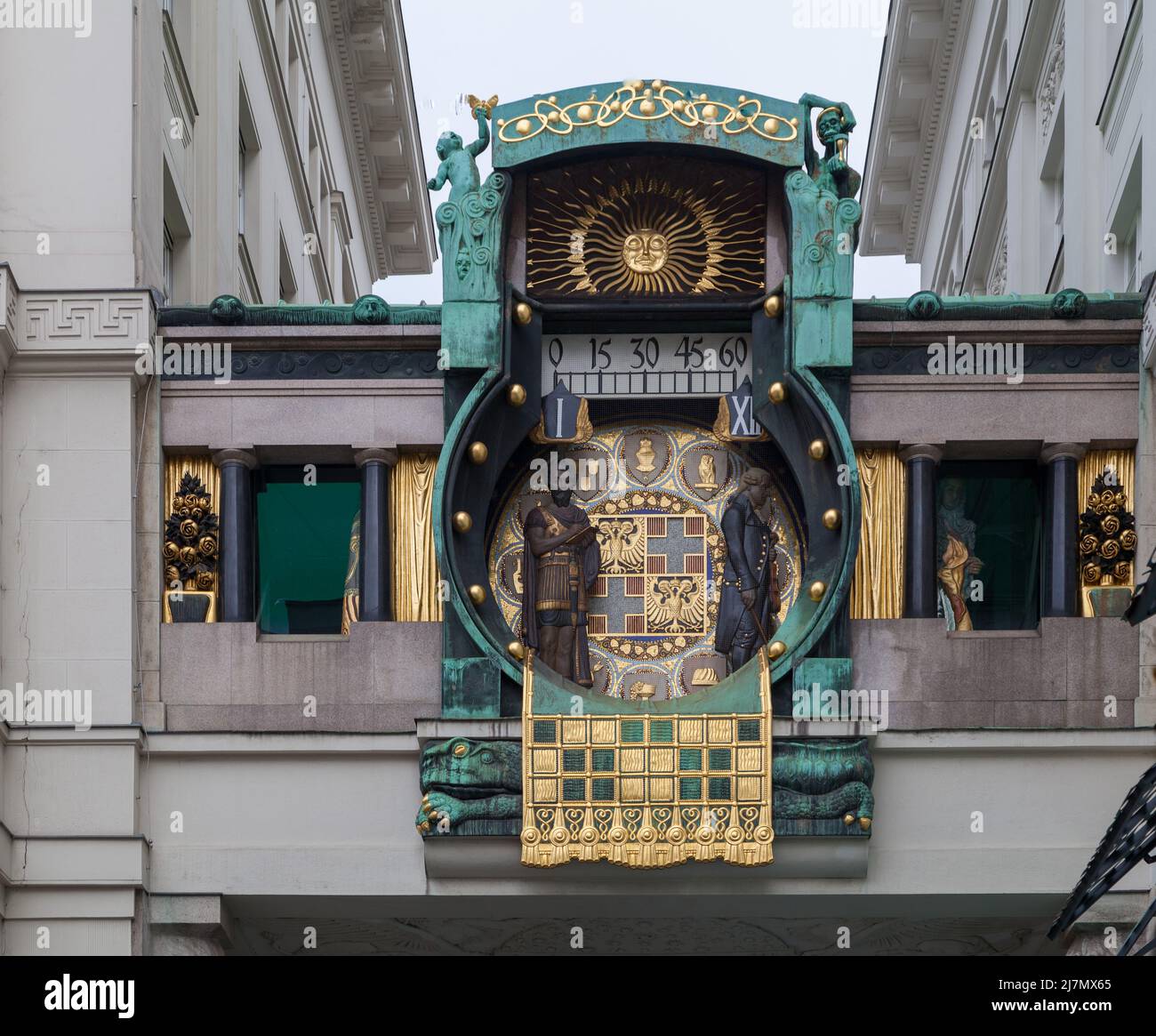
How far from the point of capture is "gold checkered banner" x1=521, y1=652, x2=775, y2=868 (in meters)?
24.6

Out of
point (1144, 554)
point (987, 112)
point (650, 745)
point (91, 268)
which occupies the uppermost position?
point (987, 112)

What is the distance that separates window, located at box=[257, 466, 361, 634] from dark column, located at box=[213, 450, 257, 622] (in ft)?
1.06

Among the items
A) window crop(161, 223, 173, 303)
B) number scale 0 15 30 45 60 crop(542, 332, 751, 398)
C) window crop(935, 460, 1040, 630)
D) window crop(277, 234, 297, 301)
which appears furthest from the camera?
window crop(277, 234, 297, 301)

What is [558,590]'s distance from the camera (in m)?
25.9

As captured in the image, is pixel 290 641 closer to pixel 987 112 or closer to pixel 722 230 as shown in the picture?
pixel 722 230

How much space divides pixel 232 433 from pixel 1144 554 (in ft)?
25.8

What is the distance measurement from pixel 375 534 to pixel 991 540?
5.38 metres

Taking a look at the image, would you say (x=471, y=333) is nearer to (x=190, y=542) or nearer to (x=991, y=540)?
(x=190, y=542)

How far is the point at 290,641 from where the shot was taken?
25.5 metres

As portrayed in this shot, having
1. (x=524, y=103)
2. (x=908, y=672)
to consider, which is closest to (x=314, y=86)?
(x=524, y=103)

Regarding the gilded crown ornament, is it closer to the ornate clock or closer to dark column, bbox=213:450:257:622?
the ornate clock
